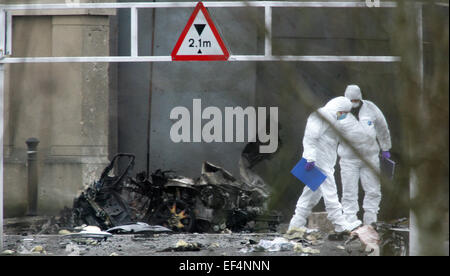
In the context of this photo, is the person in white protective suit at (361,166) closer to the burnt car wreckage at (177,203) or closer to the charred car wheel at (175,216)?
the burnt car wreckage at (177,203)

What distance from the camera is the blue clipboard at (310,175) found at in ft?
30.2

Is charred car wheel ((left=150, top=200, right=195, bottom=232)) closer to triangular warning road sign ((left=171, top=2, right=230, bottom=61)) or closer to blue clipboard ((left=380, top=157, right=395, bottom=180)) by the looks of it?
triangular warning road sign ((left=171, top=2, right=230, bottom=61))

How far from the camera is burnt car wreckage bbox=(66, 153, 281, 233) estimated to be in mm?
9602

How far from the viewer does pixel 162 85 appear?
11555 millimetres

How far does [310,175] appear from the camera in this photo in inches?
364

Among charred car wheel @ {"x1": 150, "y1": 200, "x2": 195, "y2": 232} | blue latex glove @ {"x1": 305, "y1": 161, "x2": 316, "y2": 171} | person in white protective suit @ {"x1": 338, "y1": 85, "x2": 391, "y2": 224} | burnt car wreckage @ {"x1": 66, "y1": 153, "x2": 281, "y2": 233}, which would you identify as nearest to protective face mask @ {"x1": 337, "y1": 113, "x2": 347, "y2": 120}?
person in white protective suit @ {"x1": 338, "y1": 85, "x2": 391, "y2": 224}

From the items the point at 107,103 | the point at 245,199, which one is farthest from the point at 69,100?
the point at 245,199

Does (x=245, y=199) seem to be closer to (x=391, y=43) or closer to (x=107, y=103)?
(x=107, y=103)

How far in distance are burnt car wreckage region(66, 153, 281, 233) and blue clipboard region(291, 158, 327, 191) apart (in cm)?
60

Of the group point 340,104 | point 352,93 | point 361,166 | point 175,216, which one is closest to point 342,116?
point 340,104

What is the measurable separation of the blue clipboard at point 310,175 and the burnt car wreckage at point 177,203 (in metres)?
0.60

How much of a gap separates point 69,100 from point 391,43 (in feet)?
29.2

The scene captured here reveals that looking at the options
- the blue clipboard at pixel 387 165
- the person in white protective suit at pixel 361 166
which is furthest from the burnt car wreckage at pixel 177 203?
the blue clipboard at pixel 387 165
